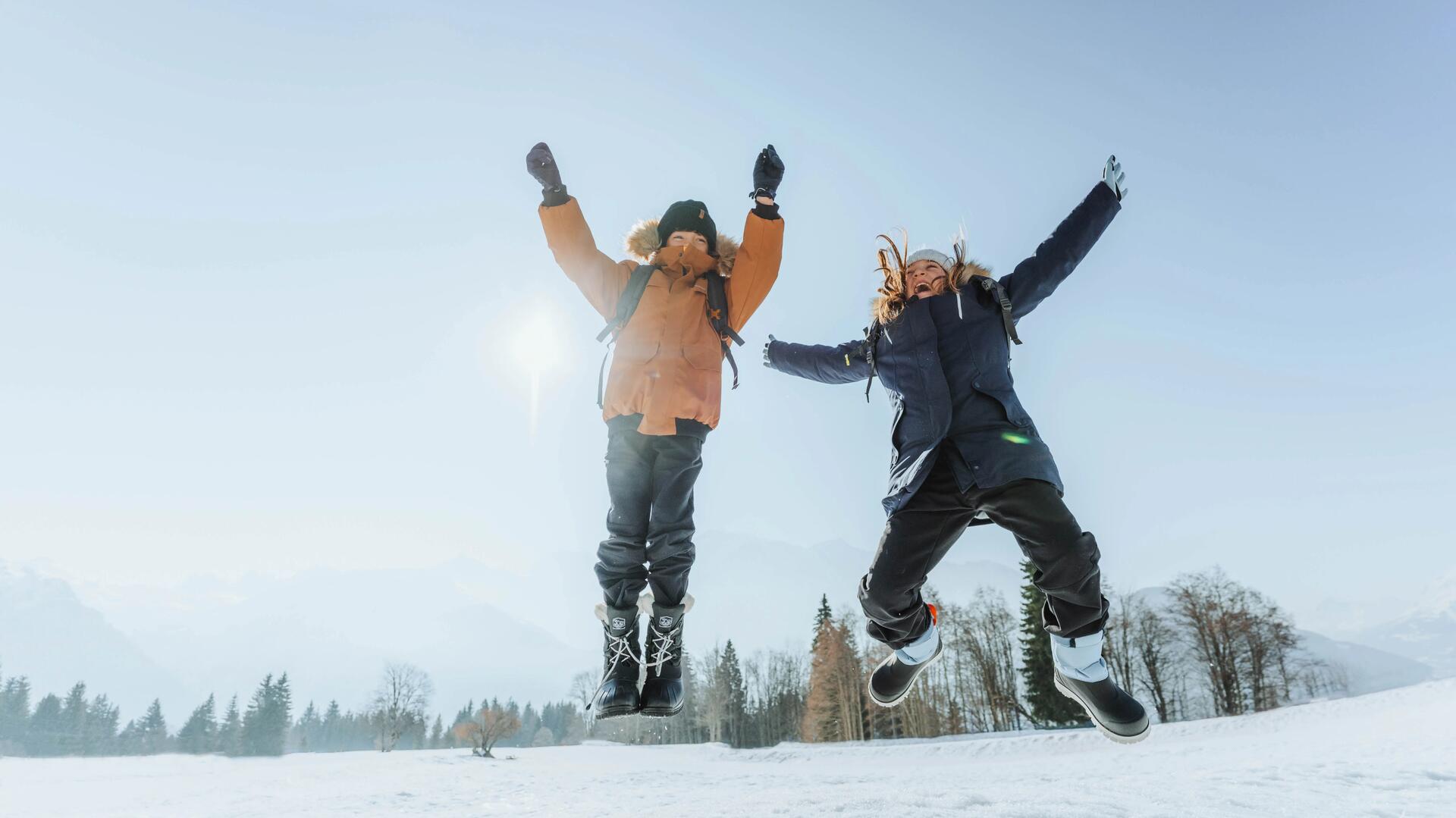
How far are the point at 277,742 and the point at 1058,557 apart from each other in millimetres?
72814

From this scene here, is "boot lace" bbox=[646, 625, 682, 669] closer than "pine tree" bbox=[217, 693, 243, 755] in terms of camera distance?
Yes

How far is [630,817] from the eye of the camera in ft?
22.1

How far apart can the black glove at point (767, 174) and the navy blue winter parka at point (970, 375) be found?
119cm

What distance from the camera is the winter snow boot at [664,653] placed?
3.94m

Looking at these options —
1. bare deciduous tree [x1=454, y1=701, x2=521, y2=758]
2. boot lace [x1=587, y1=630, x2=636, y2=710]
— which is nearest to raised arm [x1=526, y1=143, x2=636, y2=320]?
boot lace [x1=587, y1=630, x2=636, y2=710]

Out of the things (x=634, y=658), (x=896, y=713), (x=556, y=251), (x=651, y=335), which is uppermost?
(x=556, y=251)

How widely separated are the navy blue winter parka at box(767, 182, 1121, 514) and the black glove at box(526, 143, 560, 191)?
239 centimetres

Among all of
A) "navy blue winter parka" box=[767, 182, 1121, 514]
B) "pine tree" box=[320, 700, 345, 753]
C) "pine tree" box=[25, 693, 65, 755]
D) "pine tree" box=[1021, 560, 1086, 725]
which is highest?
"navy blue winter parka" box=[767, 182, 1121, 514]

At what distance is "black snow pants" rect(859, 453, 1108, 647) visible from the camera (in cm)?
355

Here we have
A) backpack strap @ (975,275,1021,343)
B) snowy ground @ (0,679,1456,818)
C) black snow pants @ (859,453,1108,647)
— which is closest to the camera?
black snow pants @ (859,453,1108,647)

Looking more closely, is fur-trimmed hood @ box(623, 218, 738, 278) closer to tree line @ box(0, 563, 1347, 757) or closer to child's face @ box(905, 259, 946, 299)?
child's face @ box(905, 259, 946, 299)

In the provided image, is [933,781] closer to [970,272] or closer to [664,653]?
[664,653]

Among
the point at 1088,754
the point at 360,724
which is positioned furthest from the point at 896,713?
the point at 360,724

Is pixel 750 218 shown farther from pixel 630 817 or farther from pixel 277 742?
pixel 277 742
